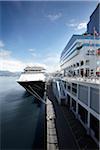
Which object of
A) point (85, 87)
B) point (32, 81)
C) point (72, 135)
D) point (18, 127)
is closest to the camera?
point (72, 135)

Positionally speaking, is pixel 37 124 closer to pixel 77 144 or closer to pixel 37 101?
pixel 77 144

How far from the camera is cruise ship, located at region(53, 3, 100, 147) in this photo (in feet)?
46.5

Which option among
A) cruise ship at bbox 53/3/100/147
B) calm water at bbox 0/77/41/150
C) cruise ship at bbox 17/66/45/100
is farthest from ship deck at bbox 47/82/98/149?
cruise ship at bbox 17/66/45/100

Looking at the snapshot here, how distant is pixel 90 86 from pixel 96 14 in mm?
64811

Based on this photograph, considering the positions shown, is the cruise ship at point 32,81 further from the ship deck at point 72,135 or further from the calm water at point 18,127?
the ship deck at point 72,135

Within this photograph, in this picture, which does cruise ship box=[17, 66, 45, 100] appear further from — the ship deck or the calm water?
the ship deck

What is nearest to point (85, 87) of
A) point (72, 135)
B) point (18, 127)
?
point (72, 135)

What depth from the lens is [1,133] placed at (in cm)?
1909

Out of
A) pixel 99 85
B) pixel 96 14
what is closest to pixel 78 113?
pixel 99 85

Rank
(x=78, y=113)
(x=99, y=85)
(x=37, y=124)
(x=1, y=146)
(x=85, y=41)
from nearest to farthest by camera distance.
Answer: (x=99, y=85) → (x=1, y=146) → (x=78, y=113) → (x=37, y=124) → (x=85, y=41)

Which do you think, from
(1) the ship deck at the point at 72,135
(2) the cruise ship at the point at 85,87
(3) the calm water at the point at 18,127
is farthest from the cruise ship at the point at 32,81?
(1) the ship deck at the point at 72,135

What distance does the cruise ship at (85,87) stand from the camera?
1418cm

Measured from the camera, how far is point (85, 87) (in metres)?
17.2

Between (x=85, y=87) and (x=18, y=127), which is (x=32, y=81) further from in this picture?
(x=85, y=87)
